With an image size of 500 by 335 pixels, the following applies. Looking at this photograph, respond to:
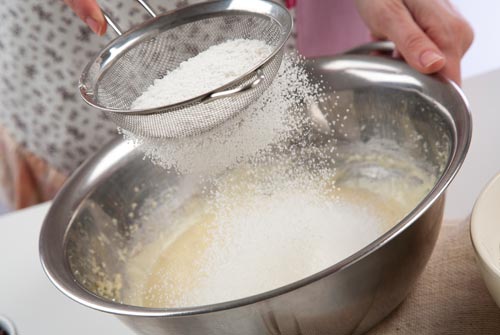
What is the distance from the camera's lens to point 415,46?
0.80 m

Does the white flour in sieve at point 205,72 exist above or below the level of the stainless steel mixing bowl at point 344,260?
above

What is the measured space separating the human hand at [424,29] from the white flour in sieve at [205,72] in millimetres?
195

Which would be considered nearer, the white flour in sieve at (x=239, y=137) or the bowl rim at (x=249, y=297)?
the bowl rim at (x=249, y=297)

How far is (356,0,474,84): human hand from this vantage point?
0.81 m

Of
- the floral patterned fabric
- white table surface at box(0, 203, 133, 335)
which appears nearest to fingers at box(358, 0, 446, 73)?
the floral patterned fabric

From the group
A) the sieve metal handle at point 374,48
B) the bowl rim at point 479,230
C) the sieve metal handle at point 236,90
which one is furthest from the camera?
the sieve metal handle at point 374,48

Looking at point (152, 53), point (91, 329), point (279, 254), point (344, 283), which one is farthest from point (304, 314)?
point (152, 53)

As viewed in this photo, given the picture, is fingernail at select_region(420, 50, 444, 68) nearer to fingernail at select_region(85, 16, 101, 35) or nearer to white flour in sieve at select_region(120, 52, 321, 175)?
white flour in sieve at select_region(120, 52, 321, 175)

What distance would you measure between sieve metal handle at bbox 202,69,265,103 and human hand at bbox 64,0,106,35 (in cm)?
19

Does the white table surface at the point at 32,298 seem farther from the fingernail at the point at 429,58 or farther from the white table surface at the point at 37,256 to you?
the fingernail at the point at 429,58

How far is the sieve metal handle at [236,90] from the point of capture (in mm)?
666

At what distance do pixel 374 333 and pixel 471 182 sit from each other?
0.30 m

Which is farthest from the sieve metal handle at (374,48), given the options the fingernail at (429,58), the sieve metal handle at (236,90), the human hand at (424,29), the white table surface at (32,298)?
the white table surface at (32,298)

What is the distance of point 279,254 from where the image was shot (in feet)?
2.47
